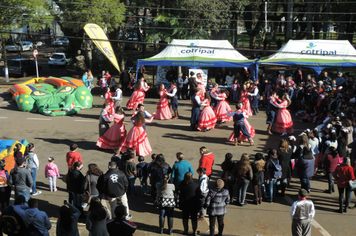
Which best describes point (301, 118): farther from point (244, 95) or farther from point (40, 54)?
point (40, 54)

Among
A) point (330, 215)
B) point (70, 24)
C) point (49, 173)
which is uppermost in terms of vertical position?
point (70, 24)

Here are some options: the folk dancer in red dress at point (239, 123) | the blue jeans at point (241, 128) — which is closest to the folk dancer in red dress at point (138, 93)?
the folk dancer in red dress at point (239, 123)

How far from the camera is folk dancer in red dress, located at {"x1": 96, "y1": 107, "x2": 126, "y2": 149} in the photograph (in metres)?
11.9

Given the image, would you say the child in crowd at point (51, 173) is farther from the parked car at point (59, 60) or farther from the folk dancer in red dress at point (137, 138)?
the parked car at point (59, 60)

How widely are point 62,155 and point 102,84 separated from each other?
9.53 metres

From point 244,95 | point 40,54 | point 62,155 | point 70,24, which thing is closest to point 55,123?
point 62,155

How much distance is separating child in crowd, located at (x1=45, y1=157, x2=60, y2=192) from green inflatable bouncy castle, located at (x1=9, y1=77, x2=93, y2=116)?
790cm

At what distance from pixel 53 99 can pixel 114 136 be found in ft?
21.3

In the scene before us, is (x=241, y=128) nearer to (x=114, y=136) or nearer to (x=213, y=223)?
(x=114, y=136)

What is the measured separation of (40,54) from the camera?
47125mm

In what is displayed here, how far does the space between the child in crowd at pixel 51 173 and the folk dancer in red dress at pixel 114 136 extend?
2971 mm

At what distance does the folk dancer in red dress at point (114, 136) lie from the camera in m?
11.9

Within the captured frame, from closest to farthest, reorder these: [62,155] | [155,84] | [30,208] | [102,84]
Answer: [30,208], [62,155], [102,84], [155,84]

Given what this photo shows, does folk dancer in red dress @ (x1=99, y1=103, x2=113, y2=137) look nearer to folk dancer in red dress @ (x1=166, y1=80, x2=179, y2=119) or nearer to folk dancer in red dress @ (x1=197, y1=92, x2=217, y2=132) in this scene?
folk dancer in red dress @ (x1=197, y1=92, x2=217, y2=132)
